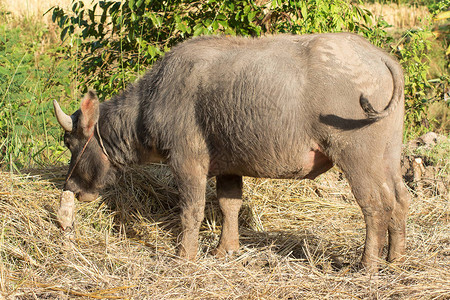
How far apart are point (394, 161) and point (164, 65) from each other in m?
1.91

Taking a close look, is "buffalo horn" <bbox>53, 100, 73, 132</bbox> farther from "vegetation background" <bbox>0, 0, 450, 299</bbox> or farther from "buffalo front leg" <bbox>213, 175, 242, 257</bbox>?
"buffalo front leg" <bbox>213, 175, 242, 257</bbox>

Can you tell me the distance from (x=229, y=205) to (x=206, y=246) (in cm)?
43

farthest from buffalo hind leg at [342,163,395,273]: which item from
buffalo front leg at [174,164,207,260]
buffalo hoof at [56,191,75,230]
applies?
buffalo hoof at [56,191,75,230]

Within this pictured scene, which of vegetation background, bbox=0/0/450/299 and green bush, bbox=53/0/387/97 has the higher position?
green bush, bbox=53/0/387/97

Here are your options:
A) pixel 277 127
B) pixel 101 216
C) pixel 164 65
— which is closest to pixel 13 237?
pixel 101 216

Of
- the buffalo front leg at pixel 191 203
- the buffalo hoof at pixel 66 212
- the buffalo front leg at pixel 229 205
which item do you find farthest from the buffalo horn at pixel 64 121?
the buffalo front leg at pixel 229 205

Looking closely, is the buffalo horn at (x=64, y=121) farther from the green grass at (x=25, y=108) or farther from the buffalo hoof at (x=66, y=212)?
the green grass at (x=25, y=108)

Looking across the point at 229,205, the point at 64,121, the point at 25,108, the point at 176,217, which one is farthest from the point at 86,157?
the point at 25,108

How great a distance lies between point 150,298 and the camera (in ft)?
11.0

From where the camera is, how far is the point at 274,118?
12.0 feet

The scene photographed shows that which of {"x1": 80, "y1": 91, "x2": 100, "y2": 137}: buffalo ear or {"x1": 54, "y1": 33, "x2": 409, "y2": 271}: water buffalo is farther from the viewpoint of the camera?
{"x1": 80, "y1": 91, "x2": 100, "y2": 137}: buffalo ear

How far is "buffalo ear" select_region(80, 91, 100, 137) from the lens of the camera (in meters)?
4.28

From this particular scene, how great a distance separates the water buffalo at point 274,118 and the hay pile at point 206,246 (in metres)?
0.34

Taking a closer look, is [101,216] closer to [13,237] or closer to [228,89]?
[13,237]
